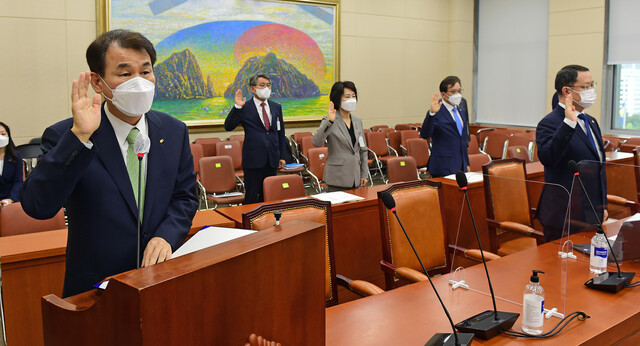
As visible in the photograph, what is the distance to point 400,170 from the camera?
5109 mm

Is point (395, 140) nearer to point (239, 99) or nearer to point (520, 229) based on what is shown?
point (239, 99)

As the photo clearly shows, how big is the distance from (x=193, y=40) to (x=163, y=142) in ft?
24.4

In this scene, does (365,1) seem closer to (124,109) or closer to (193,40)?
(193,40)

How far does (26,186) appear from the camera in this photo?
1.53 meters

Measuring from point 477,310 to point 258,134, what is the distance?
402 centimetres

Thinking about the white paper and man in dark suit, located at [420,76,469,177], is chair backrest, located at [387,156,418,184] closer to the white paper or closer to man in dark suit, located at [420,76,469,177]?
man in dark suit, located at [420,76,469,177]

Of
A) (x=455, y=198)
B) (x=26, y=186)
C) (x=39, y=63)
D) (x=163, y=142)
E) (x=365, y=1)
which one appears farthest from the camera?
(x=365, y=1)

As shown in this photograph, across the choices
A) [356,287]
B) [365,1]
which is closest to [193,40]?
[365,1]

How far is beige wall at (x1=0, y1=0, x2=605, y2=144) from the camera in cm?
753

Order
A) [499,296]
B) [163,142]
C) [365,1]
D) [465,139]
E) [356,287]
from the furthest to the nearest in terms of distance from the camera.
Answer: [365,1]
[465,139]
[356,287]
[499,296]
[163,142]

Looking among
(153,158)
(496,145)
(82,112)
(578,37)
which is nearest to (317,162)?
(496,145)

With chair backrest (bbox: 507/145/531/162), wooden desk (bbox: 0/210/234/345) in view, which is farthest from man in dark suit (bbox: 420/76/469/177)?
wooden desk (bbox: 0/210/234/345)

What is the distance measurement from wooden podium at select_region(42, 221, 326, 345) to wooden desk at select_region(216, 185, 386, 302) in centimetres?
248

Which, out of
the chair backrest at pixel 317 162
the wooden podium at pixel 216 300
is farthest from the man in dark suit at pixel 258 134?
the wooden podium at pixel 216 300
